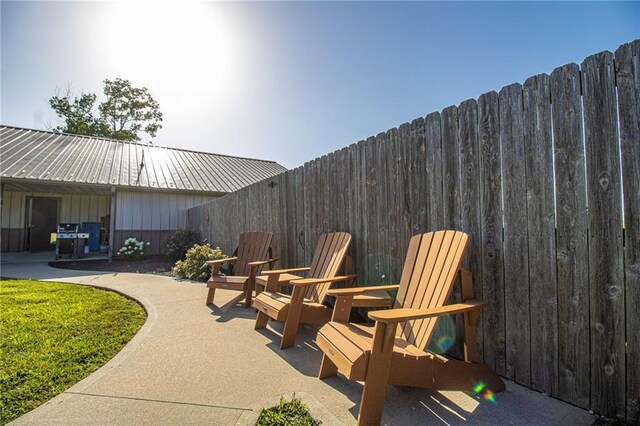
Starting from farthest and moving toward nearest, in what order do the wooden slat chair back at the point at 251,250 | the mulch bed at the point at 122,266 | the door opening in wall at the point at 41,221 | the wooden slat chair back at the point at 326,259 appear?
the door opening in wall at the point at 41,221
the mulch bed at the point at 122,266
the wooden slat chair back at the point at 251,250
the wooden slat chair back at the point at 326,259

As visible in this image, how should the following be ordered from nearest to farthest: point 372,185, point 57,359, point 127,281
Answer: point 57,359
point 372,185
point 127,281

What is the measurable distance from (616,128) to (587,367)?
1329 millimetres

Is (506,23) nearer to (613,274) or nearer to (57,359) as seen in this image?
(613,274)

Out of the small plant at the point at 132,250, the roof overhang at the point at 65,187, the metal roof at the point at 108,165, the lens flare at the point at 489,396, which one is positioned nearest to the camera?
the lens flare at the point at 489,396

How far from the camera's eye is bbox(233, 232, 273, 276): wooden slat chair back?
15.7 feet

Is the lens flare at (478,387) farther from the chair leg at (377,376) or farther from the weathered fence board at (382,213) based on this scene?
the weathered fence board at (382,213)

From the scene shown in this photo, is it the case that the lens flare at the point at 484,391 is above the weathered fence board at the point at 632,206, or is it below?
below

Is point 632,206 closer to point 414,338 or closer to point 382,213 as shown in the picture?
point 414,338

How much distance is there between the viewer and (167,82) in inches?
296

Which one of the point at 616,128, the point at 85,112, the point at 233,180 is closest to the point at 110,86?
the point at 85,112

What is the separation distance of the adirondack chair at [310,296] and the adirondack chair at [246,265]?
875 millimetres

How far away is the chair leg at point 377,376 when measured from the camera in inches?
64.0

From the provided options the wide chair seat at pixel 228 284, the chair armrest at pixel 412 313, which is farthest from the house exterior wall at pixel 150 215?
the chair armrest at pixel 412 313

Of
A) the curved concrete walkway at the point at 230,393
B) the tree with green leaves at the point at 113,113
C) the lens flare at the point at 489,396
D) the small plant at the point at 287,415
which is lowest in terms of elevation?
the curved concrete walkway at the point at 230,393
